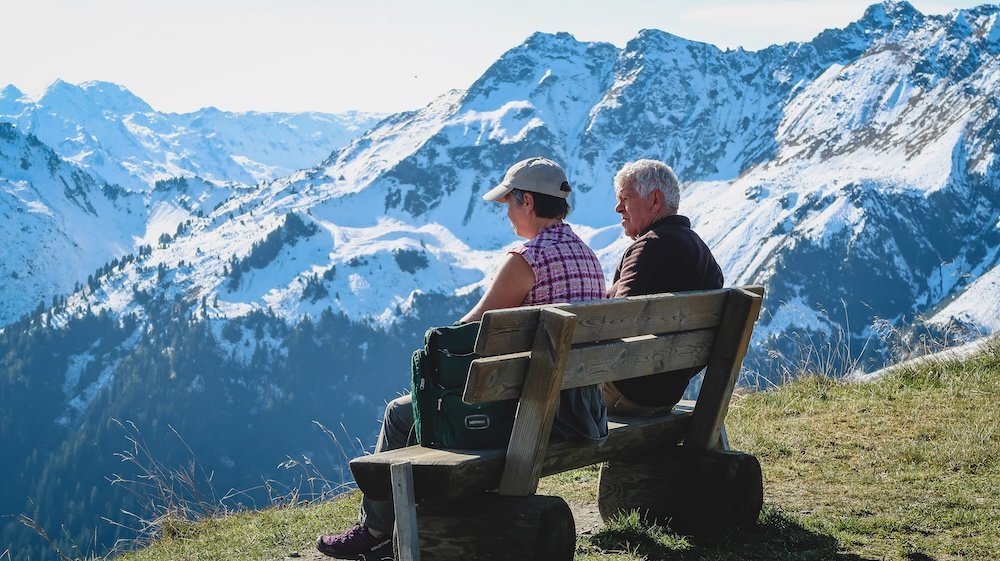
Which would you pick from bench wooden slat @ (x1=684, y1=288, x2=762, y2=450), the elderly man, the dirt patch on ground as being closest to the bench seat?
the elderly man

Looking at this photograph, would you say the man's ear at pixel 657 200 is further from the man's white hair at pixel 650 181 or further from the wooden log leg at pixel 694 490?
the wooden log leg at pixel 694 490

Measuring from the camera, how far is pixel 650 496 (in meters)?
6.84

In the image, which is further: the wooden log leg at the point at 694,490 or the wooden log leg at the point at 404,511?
the wooden log leg at the point at 694,490

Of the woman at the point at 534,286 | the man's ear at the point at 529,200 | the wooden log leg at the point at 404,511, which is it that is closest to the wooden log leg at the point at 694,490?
the woman at the point at 534,286

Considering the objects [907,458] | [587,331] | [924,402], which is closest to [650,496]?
[587,331]

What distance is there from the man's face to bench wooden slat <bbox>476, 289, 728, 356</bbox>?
82 cm

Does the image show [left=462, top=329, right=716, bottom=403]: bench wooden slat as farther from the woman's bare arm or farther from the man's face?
the man's face

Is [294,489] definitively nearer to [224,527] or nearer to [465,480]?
[224,527]

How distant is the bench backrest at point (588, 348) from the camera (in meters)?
4.95

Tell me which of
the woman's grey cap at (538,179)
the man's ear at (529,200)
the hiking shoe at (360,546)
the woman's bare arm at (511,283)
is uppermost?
the woman's grey cap at (538,179)

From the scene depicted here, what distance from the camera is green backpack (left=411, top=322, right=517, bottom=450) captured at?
16.9 ft

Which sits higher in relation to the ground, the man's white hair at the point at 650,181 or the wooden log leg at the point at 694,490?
the man's white hair at the point at 650,181

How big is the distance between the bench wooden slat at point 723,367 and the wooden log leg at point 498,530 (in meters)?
1.86

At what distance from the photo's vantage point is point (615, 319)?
18.2 feet
